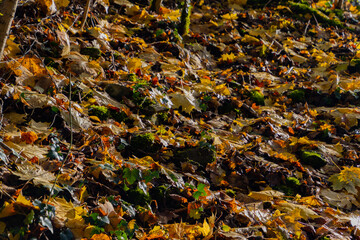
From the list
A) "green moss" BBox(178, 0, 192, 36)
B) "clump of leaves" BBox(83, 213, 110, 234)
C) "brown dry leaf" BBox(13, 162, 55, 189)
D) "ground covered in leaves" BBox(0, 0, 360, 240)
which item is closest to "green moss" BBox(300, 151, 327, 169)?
"ground covered in leaves" BBox(0, 0, 360, 240)

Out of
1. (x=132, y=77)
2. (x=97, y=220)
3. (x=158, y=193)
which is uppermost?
(x=132, y=77)

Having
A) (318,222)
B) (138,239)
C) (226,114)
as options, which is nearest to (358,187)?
(318,222)

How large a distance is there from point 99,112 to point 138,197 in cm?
127

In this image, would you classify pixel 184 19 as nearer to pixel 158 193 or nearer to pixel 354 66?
pixel 354 66

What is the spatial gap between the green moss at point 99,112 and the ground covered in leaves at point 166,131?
2 cm

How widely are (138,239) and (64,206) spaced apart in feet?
1.81

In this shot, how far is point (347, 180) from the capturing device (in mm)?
3520

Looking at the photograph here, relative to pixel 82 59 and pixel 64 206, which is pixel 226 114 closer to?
pixel 82 59

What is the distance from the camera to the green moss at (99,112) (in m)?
3.41

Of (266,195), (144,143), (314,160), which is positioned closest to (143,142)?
(144,143)

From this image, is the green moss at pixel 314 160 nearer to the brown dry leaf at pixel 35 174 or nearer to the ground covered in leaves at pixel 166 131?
the ground covered in leaves at pixel 166 131

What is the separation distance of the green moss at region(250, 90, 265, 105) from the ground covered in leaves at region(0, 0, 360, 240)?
0.7 inches

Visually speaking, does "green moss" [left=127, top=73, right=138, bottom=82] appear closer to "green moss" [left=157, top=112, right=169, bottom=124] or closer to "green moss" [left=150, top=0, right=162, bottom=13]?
"green moss" [left=157, top=112, right=169, bottom=124]

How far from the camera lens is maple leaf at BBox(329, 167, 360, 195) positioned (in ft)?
11.3
